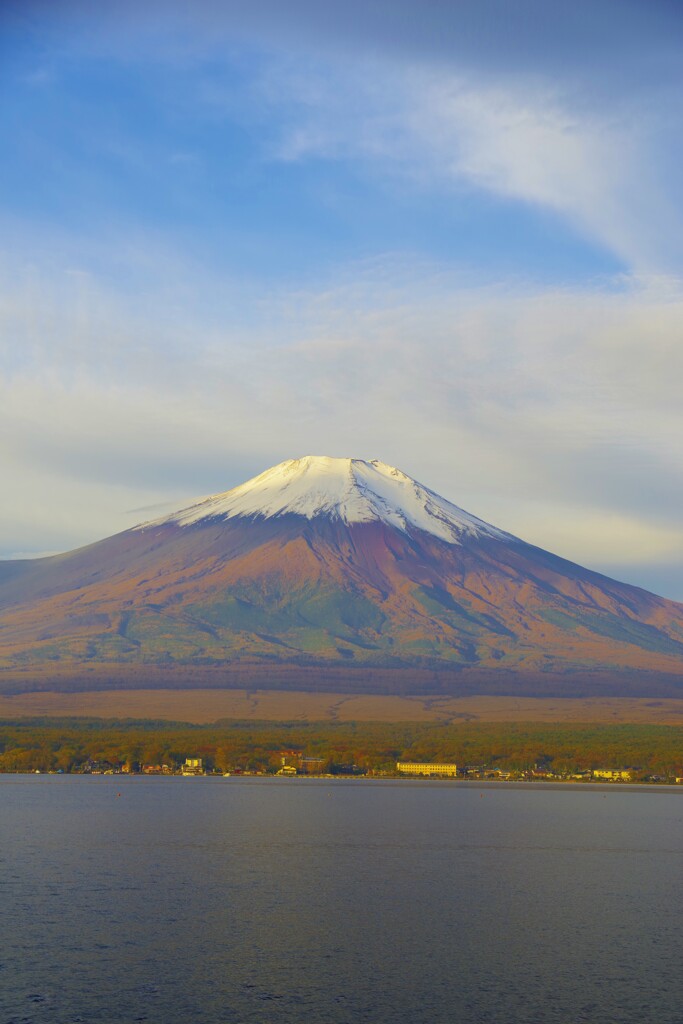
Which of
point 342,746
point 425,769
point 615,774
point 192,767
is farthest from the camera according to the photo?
point 342,746

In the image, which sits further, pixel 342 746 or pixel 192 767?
pixel 342 746

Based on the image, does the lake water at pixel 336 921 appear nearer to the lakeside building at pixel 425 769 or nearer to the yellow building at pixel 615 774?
the yellow building at pixel 615 774

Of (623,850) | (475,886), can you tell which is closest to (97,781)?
(623,850)

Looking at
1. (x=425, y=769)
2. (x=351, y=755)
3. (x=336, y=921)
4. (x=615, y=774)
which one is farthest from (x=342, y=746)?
(x=336, y=921)

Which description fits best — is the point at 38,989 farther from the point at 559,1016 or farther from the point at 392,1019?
the point at 559,1016

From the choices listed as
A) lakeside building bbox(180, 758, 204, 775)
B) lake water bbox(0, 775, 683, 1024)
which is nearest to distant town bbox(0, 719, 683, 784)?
lakeside building bbox(180, 758, 204, 775)

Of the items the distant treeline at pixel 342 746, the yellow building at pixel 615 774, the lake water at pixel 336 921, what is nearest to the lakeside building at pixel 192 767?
the distant treeline at pixel 342 746

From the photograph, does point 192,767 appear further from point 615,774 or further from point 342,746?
point 615,774
